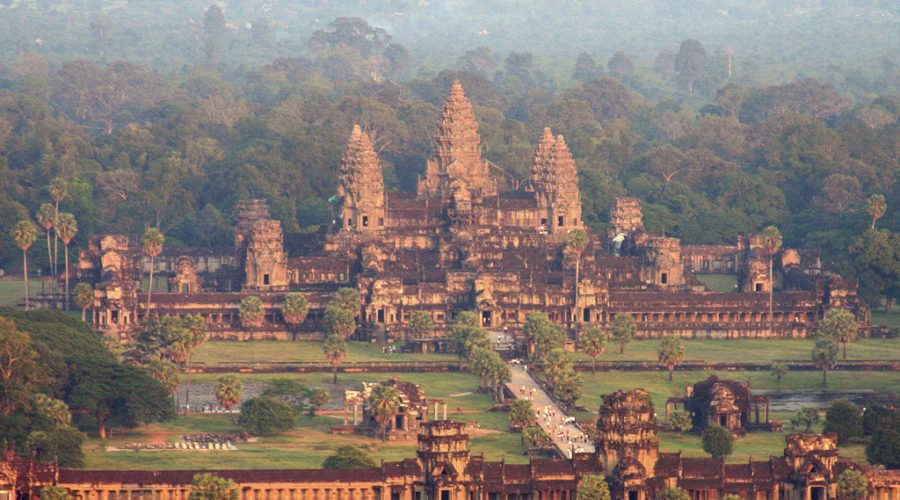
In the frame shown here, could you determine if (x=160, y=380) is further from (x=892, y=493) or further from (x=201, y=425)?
(x=892, y=493)

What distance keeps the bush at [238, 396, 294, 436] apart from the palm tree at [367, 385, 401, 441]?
5.11 m

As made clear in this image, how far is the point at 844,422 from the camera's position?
177 meters

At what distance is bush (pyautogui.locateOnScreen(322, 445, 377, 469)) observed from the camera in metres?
164

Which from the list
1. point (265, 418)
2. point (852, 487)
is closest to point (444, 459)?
point (852, 487)

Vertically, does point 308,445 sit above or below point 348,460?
above

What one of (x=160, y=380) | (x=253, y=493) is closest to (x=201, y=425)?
(x=160, y=380)

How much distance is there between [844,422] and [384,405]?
90.2 ft

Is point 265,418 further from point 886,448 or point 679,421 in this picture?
point 886,448

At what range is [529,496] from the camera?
159 meters

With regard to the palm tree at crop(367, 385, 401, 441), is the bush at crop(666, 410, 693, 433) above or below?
below

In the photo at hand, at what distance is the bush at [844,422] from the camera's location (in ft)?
580

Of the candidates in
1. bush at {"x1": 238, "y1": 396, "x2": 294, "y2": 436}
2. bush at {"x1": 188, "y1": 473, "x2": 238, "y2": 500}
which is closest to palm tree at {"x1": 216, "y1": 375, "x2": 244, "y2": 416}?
bush at {"x1": 238, "y1": 396, "x2": 294, "y2": 436}

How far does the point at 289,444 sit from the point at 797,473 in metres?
33.6

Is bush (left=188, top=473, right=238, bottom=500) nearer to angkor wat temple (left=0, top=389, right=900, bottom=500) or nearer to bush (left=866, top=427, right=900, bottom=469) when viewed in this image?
angkor wat temple (left=0, top=389, right=900, bottom=500)
